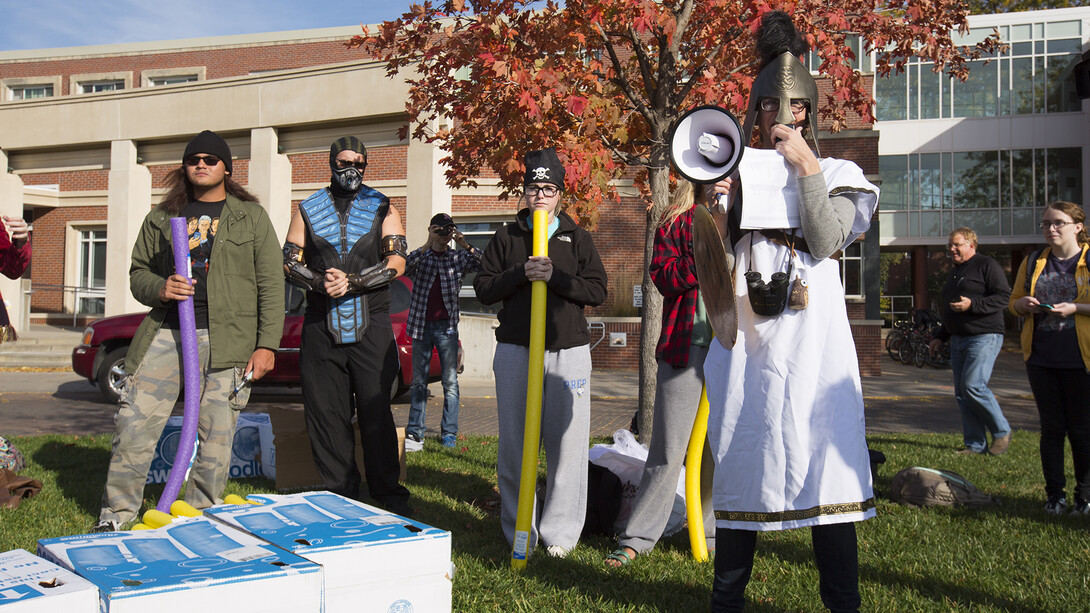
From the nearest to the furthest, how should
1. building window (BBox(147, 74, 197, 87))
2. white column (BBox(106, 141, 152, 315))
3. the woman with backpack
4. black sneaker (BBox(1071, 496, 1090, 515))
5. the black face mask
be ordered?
the black face mask, black sneaker (BBox(1071, 496, 1090, 515)), the woman with backpack, white column (BBox(106, 141, 152, 315)), building window (BBox(147, 74, 197, 87))

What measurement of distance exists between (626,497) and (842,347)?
2.29m

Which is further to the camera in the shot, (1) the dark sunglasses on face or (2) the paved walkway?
(2) the paved walkway

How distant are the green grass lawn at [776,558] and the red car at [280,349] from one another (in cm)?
472

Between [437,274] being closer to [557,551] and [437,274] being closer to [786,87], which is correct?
[557,551]

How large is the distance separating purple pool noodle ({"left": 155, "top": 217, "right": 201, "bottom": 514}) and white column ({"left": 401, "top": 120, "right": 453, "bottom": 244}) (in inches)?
551

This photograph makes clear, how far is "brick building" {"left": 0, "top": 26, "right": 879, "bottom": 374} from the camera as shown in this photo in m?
19.0

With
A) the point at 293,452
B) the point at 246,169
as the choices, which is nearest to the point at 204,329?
the point at 293,452

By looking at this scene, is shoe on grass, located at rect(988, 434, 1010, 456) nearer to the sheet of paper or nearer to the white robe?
the white robe

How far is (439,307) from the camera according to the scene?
819 centimetres

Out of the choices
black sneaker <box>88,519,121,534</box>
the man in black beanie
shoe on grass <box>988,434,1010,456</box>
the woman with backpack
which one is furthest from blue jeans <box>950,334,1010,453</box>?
black sneaker <box>88,519,121,534</box>

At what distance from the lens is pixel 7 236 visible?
→ 431cm

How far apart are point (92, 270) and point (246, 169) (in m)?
8.48

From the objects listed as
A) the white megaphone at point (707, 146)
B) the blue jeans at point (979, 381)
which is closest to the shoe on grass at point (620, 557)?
the white megaphone at point (707, 146)

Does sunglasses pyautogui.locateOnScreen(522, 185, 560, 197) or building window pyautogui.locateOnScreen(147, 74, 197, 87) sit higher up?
building window pyautogui.locateOnScreen(147, 74, 197, 87)
